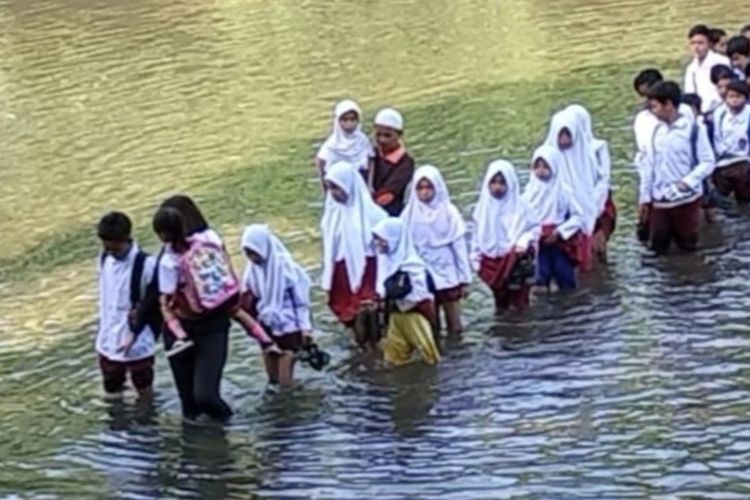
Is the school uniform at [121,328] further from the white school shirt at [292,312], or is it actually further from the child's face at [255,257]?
the white school shirt at [292,312]

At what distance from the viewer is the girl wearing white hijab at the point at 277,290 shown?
10484 mm

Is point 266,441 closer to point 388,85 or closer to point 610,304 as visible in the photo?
point 610,304

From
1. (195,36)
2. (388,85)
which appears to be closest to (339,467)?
(388,85)

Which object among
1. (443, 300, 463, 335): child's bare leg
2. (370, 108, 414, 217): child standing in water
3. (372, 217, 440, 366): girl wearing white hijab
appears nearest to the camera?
(372, 217, 440, 366): girl wearing white hijab

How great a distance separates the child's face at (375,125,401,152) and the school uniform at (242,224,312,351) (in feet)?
6.38

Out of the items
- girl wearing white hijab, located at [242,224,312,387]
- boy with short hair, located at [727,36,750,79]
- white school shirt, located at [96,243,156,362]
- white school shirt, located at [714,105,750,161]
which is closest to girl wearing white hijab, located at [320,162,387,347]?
girl wearing white hijab, located at [242,224,312,387]

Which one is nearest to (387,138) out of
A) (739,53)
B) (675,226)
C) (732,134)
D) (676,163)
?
(676,163)

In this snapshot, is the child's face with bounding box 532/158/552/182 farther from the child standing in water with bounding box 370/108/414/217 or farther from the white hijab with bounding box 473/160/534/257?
the child standing in water with bounding box 370/108/414/217

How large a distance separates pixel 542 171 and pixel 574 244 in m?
0.60

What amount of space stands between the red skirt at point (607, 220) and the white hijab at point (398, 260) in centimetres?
225

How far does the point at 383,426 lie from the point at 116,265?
2008mm

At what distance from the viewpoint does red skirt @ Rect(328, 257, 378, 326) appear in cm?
1119

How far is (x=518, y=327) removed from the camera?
455 inches

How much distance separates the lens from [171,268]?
9641mm
